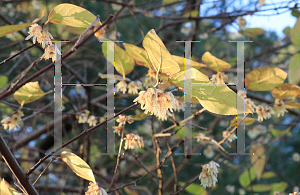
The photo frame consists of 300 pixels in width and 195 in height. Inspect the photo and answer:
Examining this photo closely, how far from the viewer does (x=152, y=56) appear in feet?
1.41

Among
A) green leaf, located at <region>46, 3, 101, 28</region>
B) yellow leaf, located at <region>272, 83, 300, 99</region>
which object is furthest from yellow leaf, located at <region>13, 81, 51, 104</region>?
yellow leaf, located at <region>272, 83, 300, 99</region>

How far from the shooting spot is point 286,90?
659 mm

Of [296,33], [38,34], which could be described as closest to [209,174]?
[296,33]

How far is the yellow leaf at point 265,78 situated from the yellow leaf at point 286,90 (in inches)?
0.7

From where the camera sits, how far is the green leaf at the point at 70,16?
1.56ft

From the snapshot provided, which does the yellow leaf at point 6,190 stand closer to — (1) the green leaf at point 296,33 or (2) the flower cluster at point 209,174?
(2) the flower cluster at point 209,174

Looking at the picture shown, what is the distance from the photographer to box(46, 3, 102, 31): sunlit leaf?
0.48m

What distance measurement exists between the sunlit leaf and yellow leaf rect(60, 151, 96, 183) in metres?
0.26

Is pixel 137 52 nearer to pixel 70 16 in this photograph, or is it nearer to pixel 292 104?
pixel 70 16

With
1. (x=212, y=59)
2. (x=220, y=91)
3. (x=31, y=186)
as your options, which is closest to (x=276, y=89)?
(x=212, y=59)

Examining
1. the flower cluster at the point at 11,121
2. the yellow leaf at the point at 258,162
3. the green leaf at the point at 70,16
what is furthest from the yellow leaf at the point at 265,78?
the flower cluster at the point at 11,121

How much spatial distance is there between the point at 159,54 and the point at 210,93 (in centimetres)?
11

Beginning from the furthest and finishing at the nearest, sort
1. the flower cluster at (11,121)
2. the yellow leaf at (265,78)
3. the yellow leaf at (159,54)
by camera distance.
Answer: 1. the flower cluster at (11,121)
2. the yellow leaf at (265,78)
3. the yellow leaf at (159,54)

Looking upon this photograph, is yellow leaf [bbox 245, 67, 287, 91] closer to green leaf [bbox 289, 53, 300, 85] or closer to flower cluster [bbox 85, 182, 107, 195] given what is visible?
green leaf [bbox 289, 53, 300, 85]
